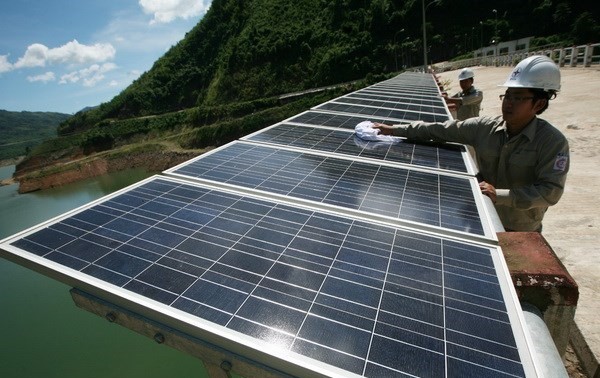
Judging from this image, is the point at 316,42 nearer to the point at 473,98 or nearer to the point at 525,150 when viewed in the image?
the point at 473,98

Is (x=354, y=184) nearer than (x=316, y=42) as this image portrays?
Yes

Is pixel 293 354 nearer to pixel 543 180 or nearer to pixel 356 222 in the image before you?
pixel 356 222

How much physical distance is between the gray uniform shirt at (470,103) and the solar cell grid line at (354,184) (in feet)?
20.0

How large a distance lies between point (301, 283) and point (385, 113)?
735cm

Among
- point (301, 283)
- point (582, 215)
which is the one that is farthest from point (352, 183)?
point (582, 215)

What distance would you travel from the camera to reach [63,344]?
12750mm

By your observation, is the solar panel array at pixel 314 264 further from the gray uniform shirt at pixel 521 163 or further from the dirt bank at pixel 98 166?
the dirt bank at pixel 98 166

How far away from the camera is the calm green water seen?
10.9 metres

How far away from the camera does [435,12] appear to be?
246ft

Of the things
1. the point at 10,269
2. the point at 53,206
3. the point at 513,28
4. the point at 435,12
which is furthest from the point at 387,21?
the point at 10,269

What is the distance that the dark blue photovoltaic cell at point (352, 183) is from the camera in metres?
3.58

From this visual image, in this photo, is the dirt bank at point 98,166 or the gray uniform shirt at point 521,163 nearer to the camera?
the gray uniform shirt at point 521,163

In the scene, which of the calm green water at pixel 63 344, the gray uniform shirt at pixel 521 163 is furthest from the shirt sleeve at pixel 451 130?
the calm green water at pixel 63 344

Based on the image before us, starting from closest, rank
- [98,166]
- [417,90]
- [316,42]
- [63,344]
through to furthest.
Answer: [63,344], [417,90], [98,166], [316,42]
